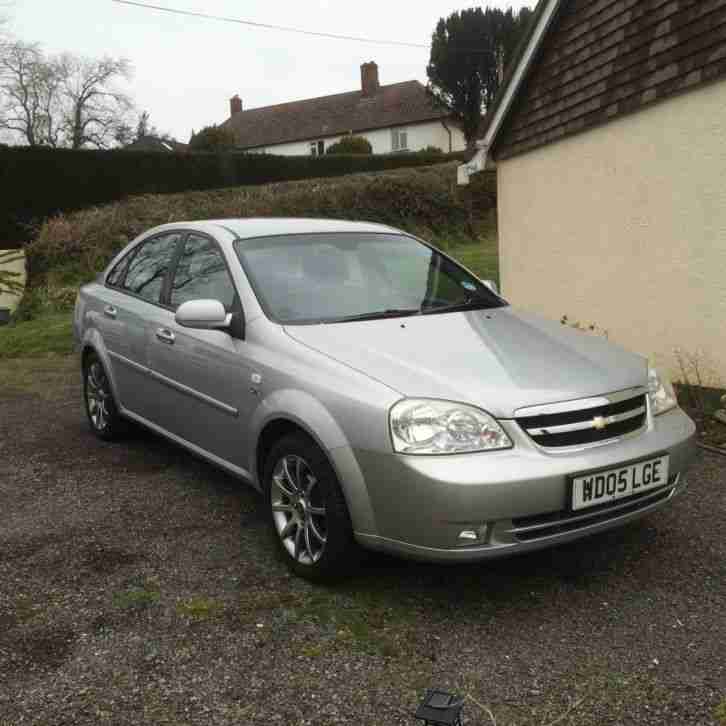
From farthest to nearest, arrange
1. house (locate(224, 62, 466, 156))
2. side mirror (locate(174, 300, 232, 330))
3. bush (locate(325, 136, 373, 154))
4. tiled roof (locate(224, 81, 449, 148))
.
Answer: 1. tiled roof (locate(224, 81, 449, 148))
2. house (locate(224, 62, 466, 156))
3. bush (locate(325, 136, 373, 154))
4. side mirror (locate(174, 300, 232, 330))

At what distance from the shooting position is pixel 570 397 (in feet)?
10.5

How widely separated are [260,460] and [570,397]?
1.50m

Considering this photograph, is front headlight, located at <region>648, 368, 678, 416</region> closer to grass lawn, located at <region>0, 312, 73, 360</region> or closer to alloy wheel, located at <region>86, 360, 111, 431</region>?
alloy wheel, located at <region>86, 360, 111, 431</region>

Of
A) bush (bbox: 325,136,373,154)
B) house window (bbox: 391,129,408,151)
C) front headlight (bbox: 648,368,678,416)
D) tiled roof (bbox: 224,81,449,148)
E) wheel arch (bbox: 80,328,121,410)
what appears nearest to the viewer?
front headlight (bbox: 648,368,678,416)

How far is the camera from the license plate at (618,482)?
308cm

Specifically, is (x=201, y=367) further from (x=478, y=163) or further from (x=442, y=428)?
(x=478, y=163)

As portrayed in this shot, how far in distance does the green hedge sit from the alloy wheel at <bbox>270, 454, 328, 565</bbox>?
16.6 metres

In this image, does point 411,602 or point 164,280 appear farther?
point 164,280

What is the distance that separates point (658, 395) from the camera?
146 inches

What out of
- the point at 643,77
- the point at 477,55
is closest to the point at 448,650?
the point at 643,77

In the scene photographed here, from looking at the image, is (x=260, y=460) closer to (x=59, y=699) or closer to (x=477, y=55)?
(x=59, y=699)

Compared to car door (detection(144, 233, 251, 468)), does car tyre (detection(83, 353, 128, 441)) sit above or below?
below

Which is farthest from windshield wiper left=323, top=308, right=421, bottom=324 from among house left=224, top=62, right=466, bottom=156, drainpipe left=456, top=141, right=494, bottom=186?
house left=224, top=62, right=466, bottom=156

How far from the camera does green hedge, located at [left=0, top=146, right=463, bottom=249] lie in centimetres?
1839
